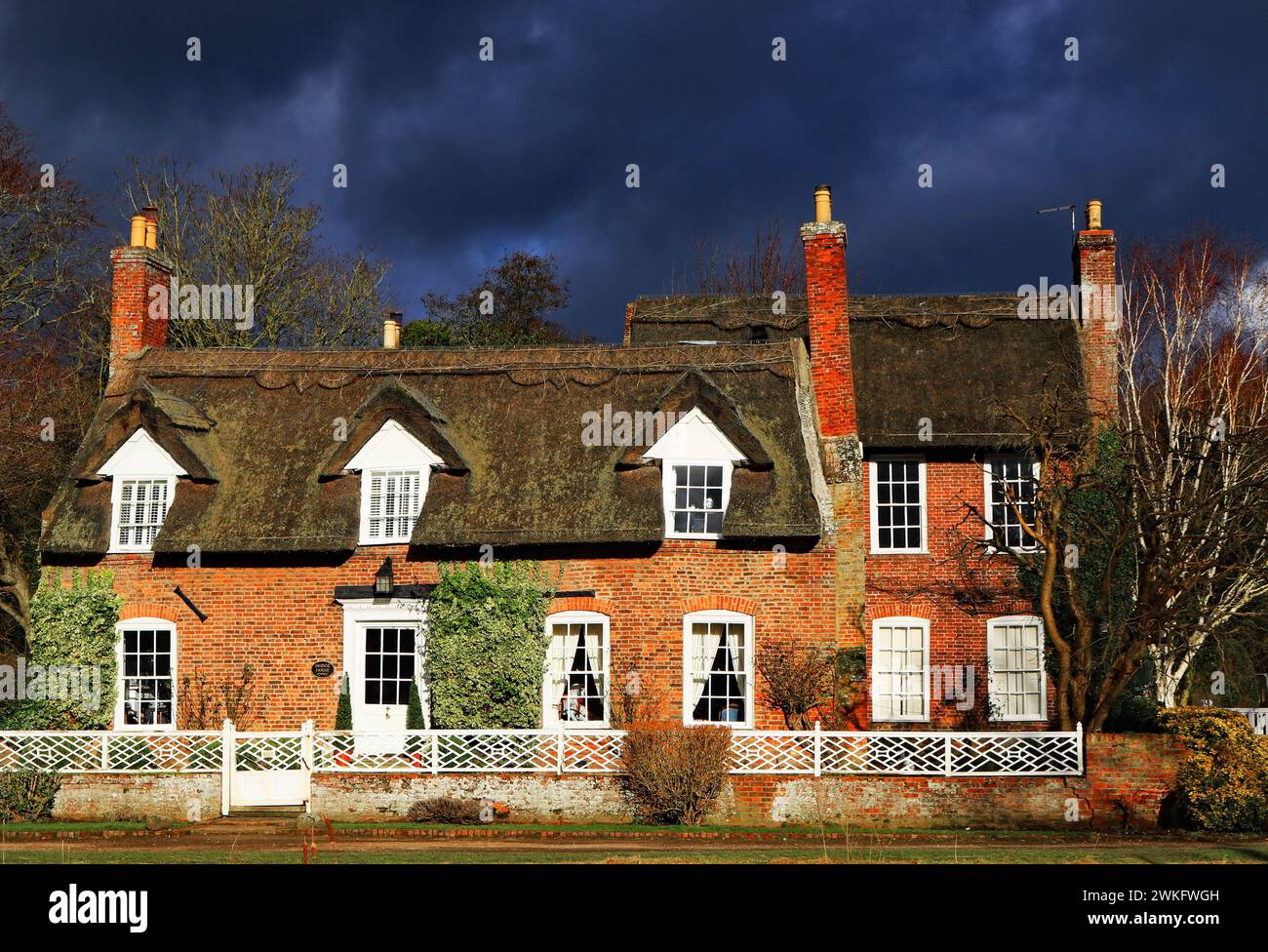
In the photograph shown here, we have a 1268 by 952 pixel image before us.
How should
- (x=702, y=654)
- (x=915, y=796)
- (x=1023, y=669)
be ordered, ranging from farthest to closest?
(x=1023, y=669) → (x=702, y=654) → (x=915, y=796)

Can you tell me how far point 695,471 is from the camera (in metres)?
24.1

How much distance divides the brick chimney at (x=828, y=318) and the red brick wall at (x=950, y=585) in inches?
107

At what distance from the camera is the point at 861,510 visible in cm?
2431

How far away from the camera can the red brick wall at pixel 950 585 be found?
2673cm

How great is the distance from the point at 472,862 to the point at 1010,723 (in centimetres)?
1416

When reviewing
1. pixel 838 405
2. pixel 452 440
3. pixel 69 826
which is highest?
pixel 838 405

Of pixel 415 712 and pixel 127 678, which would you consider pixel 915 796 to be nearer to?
pixel 415 712

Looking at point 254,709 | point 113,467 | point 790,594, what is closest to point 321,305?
point 113,467

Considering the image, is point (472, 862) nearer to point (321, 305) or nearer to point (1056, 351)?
point (1056, 351)

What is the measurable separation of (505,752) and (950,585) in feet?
33.8

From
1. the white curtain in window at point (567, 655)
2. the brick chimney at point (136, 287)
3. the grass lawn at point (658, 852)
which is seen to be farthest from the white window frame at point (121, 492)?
the white curtain in window at point (567, 655)

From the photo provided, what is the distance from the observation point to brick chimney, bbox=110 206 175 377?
27453 millimetres

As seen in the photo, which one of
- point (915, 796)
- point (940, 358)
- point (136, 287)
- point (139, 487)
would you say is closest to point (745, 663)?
point (915, 796)

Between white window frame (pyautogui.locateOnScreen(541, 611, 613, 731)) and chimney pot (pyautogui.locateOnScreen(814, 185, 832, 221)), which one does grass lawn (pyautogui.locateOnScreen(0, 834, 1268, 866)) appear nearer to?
white window frame (pyautogui.locateOnScreen(541, 611, 613, 731))
